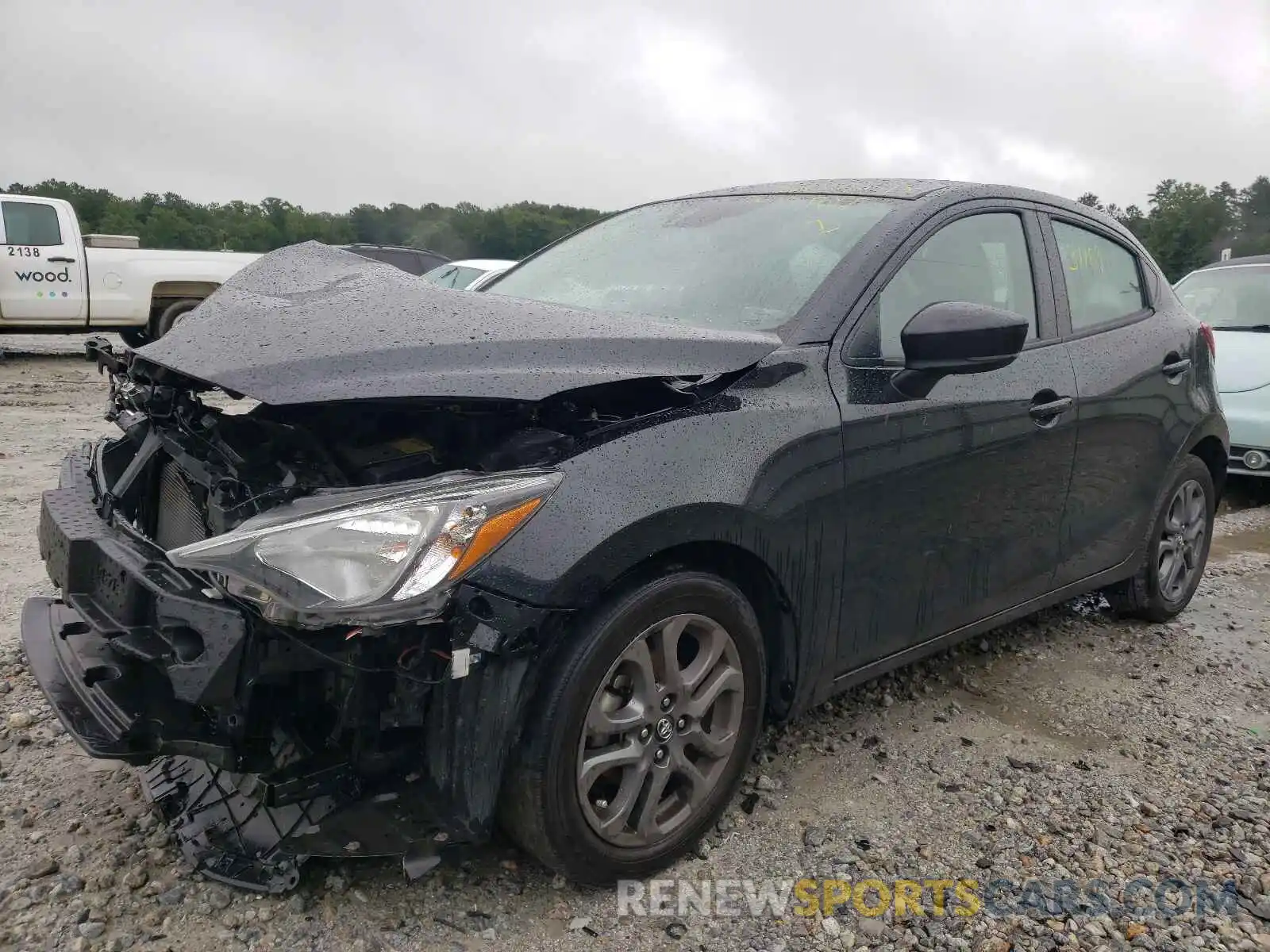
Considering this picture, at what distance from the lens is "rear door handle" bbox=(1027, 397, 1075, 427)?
3102 millimetres

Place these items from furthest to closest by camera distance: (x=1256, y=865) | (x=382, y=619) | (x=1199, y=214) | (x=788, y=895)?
(x=1199, y=214), (x=1256, y=865), (x=788, y=895), (x=382, y=619)

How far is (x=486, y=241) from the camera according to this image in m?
13.2

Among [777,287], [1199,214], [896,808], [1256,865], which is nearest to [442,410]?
[777,287]

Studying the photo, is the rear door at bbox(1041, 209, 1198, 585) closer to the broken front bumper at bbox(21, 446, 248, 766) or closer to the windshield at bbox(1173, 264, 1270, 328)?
the broken front bumper at bbox(21, 446, 248, 766)

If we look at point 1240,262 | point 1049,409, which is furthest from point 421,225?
point 1049,409

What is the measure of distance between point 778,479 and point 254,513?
117 cm

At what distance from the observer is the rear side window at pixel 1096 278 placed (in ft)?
11.4

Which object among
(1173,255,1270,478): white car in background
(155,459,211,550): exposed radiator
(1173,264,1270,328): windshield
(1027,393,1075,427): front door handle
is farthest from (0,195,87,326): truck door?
(1027,393,1075,427): front door handle

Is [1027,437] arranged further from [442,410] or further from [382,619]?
[382,619]

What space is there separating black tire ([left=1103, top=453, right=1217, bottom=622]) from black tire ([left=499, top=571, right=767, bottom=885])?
8.16ft

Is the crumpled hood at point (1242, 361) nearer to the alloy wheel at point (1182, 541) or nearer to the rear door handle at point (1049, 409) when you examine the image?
the alloy wheel at point (1182, 541)

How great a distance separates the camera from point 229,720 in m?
1.86

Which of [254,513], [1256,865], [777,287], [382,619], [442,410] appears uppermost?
[777,287]

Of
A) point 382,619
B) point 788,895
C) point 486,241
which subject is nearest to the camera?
point 382,619
